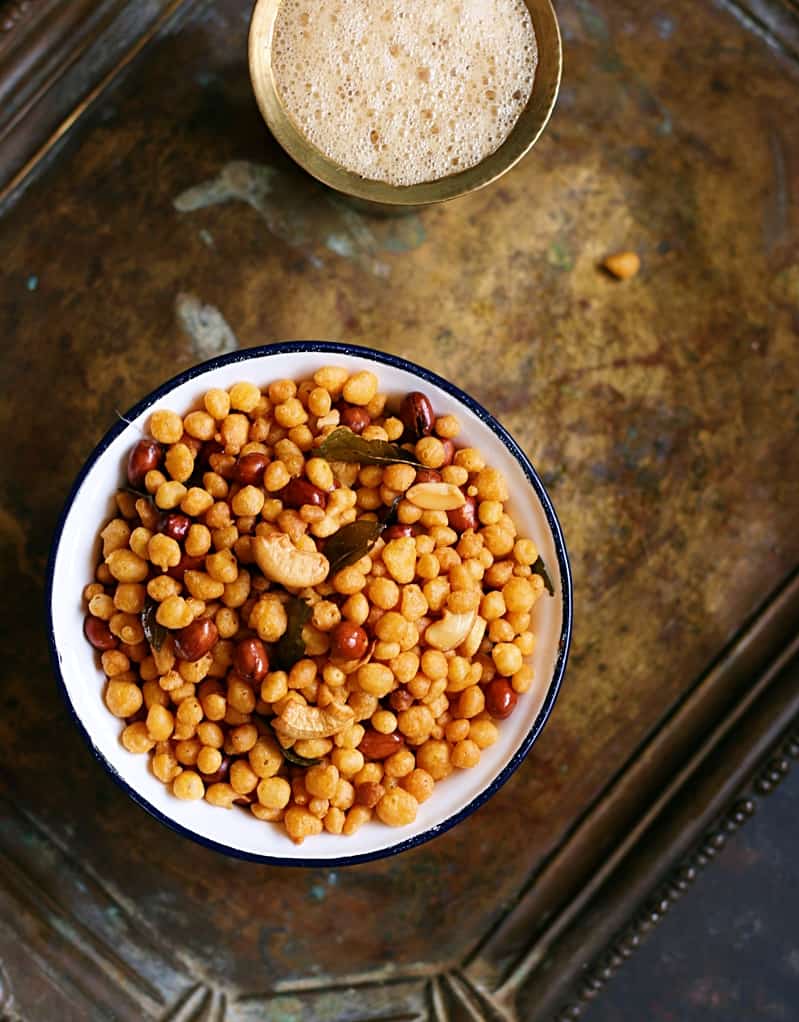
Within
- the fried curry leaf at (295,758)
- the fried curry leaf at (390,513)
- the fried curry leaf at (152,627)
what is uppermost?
the fried curry leaf at (152,627)

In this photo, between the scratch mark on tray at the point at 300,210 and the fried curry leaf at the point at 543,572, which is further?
the scratch mark on tray at the point at 300,210

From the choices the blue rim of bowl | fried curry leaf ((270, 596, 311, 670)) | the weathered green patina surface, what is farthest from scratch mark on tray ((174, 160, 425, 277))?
fried curry leaf ((270, 596, 311, 670))

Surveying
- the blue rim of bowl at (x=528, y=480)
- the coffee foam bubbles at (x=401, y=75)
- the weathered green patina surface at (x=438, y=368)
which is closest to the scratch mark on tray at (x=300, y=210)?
the weathered green patina surface at (x=438, y=368)

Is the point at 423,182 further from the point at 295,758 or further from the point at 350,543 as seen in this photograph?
the point at 295,758

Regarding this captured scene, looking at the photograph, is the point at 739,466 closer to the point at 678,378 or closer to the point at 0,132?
the point at 678,378

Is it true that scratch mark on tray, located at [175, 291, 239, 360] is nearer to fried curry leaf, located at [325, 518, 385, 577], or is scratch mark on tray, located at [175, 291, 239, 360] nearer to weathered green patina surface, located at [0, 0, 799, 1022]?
weathered green patina surface, located at [0, 0, 799, 1022]

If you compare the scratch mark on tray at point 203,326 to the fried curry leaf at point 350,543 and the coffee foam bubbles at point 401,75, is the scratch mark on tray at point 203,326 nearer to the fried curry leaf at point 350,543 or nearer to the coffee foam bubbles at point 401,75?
the coffee foam bubbles at point 401,75
